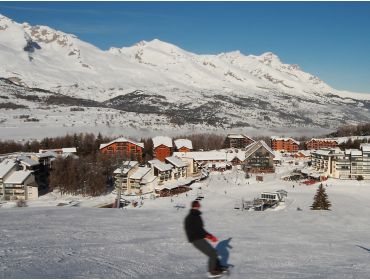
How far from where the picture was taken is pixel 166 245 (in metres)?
12.4

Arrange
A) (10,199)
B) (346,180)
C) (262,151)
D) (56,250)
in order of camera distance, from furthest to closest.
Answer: (262,151), (346,180), (10,199), (56,250)

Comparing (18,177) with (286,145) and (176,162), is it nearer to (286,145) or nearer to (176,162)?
(176,162)

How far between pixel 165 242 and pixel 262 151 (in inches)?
2370

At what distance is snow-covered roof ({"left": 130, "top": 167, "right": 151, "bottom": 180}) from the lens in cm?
5260

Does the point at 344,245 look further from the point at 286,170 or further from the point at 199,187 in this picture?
the point at 286,170

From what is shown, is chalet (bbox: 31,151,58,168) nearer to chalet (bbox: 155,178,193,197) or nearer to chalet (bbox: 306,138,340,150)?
chalet (bbox: 155,178,193,197)

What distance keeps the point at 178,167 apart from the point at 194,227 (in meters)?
53.1

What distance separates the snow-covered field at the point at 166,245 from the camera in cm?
912

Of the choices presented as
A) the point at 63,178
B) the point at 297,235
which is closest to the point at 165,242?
the point at 297,235

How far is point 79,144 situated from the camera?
84.1 metres

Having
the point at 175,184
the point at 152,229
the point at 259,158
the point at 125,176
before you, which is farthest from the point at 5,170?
the point at 259,158

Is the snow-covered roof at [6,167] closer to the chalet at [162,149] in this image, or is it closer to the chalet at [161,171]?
the chalet at [161,171]

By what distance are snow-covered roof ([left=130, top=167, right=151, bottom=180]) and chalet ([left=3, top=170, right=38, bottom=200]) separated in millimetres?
11747

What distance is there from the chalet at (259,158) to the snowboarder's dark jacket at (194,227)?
2503 inches
